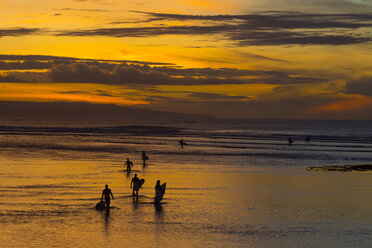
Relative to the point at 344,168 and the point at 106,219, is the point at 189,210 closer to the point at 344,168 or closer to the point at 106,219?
the point at 106,219

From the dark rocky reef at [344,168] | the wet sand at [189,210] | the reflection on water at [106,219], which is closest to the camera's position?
the wet sand at [189,210]

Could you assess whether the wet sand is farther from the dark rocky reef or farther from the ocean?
the dark rocky reef

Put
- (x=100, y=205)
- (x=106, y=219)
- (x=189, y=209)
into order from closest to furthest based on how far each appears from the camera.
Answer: (x=106, y=219)
(x=100, y=205)
(x=189, y=209)

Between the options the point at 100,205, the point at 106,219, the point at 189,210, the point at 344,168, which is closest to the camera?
the point at 106,219

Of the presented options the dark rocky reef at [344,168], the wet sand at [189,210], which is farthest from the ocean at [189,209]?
the dark rocky reef at [344,168]

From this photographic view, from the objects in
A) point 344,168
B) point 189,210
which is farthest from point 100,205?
point 344,168

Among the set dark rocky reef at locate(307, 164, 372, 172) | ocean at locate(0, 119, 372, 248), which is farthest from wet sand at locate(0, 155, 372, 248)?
dark rocky reef at locate(307, 164, 372, 172)

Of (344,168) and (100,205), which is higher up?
(344,168)

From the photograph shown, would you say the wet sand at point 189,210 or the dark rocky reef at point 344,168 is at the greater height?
the dark rocky reef at point 344,168

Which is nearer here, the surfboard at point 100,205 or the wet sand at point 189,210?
the wet sand at point 189,210

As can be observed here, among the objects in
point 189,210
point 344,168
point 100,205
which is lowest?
point 189,210

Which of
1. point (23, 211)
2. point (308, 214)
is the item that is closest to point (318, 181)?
point (308, 214)

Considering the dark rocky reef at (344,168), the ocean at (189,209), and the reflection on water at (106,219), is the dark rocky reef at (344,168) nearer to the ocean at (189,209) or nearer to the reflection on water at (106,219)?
the ocean at (189,209)

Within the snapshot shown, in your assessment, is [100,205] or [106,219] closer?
[106,219]
